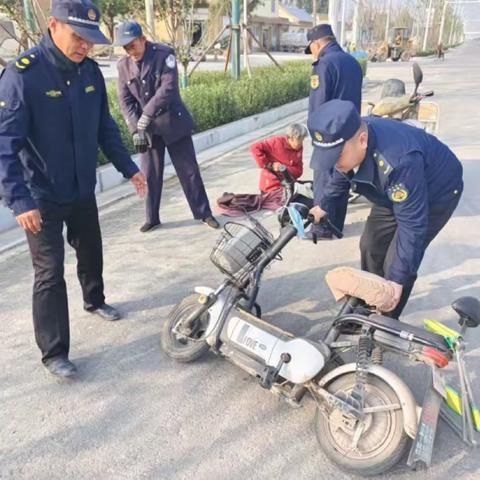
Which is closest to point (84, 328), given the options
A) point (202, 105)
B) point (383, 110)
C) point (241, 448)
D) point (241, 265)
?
point (241, 265)

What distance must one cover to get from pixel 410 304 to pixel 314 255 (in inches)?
44.1

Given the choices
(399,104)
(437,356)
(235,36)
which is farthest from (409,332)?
(235,36)

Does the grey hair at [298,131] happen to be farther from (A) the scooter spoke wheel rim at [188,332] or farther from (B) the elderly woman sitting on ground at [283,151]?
(A) the scooter spoke wheel rim at [188,332]

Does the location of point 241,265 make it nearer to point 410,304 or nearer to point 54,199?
point 54,199

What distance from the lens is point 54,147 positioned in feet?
8.80

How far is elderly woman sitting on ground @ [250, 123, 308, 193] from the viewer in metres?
4.99

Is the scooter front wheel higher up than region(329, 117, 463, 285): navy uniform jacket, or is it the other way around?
region(329, 117, 463, 285): navy uniform jacket

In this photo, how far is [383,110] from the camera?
5.51 meters

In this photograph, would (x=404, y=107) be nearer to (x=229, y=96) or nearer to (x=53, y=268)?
(x=53, y=268)

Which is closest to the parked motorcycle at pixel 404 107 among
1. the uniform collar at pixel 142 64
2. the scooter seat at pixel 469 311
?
the uniform collar at pixel 142 64

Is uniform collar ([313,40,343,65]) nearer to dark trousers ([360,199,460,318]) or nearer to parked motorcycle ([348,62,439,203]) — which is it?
parked motorcycle ([348,62,439,203])

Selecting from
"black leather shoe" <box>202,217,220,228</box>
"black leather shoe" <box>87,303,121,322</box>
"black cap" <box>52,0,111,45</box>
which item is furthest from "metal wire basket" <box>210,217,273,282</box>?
"black leather shoe" <box>202,217,220,228</box>

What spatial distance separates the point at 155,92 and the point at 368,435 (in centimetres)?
362

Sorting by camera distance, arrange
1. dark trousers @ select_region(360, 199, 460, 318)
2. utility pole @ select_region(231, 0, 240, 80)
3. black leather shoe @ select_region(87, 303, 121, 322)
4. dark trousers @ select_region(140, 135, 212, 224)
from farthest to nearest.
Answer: utility pole @ select_region(231, 0, 240, 80), dark trousers @ select_region(140, 135, 212, 224), black leather shoe @ select_region(87, 303, 121, 322), dark trousers @ select_region(360, 199, 460, 318)
